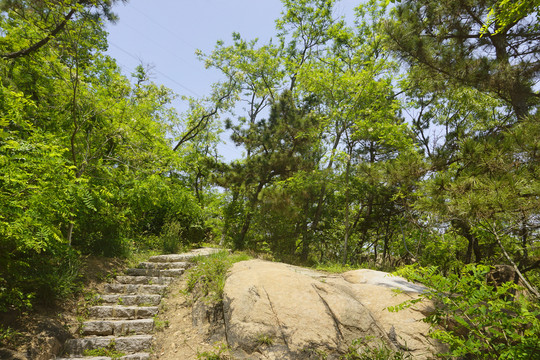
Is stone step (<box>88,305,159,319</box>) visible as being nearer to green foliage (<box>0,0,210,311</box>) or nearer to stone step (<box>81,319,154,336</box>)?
stone step (<box>81,319,154,336</box>)

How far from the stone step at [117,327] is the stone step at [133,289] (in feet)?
3.65

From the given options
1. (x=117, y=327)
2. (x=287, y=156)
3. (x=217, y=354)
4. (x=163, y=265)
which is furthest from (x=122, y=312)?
(x=287, y=156)

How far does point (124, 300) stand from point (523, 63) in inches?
357

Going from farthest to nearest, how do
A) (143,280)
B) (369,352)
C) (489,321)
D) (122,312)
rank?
(143,280)
(122,312)
(369,352)
(489,321)

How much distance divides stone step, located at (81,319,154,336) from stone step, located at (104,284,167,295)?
111cm

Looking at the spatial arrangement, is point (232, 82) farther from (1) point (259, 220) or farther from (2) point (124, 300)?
(2) point (124, 300)

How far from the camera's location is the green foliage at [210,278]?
5.25m

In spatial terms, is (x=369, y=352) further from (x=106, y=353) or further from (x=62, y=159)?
(x=62, y=159)

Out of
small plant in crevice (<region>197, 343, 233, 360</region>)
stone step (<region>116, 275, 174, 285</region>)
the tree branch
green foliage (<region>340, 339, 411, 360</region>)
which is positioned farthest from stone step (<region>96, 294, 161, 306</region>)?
the tree branch

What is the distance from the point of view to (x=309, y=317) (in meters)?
4.42

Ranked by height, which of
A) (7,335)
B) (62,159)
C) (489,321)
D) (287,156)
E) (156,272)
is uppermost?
(287,156)

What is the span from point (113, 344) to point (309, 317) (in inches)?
124

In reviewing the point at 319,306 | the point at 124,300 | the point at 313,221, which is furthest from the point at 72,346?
the point at 313,221

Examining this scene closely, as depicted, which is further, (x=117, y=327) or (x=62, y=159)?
(x=117, y=327)
